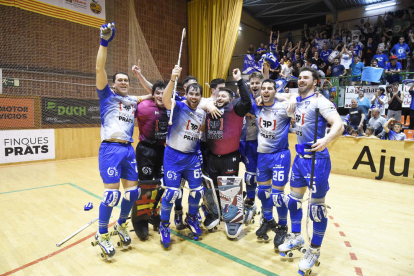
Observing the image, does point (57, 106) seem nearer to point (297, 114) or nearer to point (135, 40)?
point (135, 40)

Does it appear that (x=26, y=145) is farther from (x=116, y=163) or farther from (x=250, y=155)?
(x=250, y=155)

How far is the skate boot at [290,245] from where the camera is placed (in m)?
3.44

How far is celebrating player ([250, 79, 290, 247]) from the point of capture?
144 inches

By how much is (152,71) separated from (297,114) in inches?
362

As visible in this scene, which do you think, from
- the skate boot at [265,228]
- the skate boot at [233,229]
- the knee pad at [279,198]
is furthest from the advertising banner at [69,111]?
the knee pad at [279,198]

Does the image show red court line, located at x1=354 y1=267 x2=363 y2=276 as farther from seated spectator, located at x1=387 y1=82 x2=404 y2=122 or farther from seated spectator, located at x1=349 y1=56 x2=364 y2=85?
seated spectator, located at x1=349 y1=56 x2=364 y2=85

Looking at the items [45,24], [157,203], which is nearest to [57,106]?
[45,24]

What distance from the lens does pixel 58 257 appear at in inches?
134

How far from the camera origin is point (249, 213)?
460 centimetres

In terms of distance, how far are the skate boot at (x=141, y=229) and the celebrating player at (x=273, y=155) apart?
1723mm

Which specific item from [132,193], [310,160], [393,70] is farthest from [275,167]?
[393,70]

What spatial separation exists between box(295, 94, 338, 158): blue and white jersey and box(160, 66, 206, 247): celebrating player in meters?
1.41

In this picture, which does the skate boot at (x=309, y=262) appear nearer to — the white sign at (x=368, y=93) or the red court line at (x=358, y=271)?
the red court line at (x=358, y=271)

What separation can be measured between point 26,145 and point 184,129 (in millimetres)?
8317
